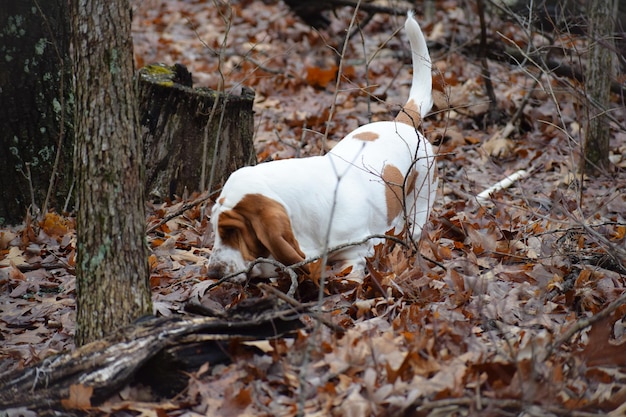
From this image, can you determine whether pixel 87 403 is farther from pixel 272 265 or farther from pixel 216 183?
pixel 216 183

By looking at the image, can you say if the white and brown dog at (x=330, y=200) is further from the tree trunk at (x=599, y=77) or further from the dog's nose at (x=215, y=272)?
the tree trunk at (x=599, y=77)

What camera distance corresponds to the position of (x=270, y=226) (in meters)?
3.86

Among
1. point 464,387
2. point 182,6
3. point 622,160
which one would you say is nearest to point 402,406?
point 464,387

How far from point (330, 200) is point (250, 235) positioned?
1.90 feet

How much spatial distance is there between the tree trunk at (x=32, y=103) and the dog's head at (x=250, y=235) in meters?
1.90

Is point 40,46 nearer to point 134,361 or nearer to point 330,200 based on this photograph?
point 330,200

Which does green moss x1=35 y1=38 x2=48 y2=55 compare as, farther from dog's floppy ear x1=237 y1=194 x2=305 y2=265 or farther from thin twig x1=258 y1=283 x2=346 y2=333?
thin twig x1=258 y1=283 x2=346 y2=333

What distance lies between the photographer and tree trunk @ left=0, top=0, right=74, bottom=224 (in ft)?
17.1

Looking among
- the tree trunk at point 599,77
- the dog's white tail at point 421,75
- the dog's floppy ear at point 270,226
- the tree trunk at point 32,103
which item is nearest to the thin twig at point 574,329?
the dog's floppy ear at point 270,226

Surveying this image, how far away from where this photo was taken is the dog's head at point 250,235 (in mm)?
3863

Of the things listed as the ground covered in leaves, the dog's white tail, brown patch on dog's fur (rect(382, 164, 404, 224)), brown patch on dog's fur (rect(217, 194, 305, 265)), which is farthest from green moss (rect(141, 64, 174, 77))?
brown patch on dog's fur (rect(217, 194, 305, 265))

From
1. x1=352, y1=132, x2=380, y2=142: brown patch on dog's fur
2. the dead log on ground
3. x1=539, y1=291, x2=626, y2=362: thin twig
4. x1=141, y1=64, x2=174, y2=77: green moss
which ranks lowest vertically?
the dead log on ground

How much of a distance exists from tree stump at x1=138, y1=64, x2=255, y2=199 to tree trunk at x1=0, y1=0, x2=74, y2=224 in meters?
0.66

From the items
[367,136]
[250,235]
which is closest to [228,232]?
[250,235]
